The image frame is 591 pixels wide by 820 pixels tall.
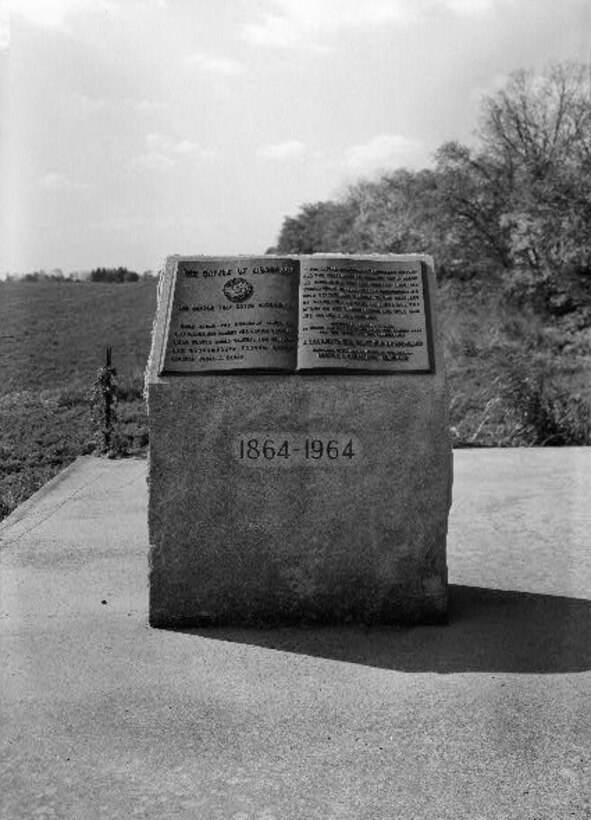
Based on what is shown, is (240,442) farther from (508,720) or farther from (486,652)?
(508,720)

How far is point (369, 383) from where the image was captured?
14.4 feet

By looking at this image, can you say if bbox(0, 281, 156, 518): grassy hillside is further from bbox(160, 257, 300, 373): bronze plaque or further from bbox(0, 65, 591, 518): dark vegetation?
bbox(160, 257, 300, 373): bronze plaque

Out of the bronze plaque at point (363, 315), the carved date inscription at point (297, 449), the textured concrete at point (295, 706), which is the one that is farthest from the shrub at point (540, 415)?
the carved date inscription at point (297, 449)

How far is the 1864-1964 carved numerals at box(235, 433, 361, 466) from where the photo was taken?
14.4 ft

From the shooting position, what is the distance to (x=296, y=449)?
4410mm

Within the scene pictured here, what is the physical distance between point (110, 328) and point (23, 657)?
56.7 ft

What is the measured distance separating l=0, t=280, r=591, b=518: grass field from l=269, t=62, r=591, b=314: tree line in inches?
34.2

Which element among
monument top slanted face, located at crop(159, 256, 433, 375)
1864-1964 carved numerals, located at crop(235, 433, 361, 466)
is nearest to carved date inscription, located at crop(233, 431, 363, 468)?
1864-1964 carved numerals, located at crop(235, 433, 361, 466)

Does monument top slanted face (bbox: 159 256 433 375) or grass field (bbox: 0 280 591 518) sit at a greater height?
monument top slanted face (bbox: 159 256 433 375)

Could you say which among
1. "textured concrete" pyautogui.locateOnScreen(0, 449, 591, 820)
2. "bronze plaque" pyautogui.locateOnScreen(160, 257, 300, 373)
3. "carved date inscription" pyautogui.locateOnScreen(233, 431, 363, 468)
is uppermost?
"bronze plaque" pyautogui.locateOnScreen(160, 257, 300, 373)

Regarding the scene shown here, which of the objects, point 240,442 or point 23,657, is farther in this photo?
point 240,442

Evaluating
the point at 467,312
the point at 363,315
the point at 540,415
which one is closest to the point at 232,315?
the point at 363,315

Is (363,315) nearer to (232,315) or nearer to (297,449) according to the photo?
(232,315)

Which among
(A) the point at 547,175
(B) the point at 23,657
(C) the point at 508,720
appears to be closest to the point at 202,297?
(B) the point at 23,657
